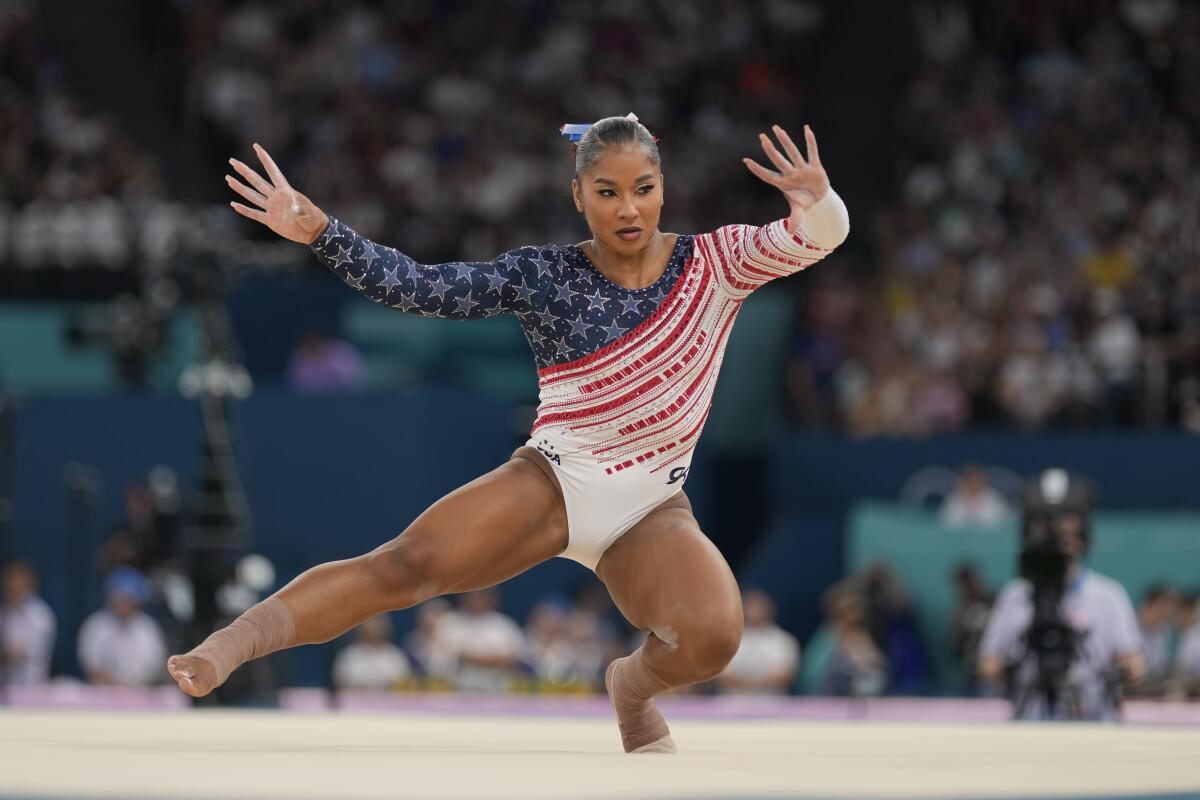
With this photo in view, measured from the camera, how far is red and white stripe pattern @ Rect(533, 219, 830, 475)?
5555 mm

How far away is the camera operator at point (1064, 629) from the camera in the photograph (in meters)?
8.41

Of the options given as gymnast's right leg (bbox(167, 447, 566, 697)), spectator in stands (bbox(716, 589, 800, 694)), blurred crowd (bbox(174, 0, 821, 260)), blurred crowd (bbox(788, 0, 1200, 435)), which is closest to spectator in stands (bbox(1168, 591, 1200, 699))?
blurred crowd (bbox(788, 0, 1200, 435))

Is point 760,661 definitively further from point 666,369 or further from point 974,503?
point 666,369

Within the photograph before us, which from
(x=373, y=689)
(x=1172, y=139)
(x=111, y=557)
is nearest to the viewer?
(x=373, y=689)

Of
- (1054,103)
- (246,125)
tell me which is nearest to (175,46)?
(246,125)

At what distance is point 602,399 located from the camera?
5566mm

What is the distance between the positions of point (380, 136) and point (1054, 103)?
18.6 ft

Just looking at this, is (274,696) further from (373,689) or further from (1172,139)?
(1172,139)

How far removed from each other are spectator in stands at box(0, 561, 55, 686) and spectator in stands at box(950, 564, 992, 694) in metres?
5.66

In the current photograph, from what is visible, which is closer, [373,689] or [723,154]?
[373,689]

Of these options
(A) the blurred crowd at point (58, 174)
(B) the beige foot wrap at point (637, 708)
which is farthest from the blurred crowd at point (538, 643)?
(B) the beige foot wrap at point (637, 708)

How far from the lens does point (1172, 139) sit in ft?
52.0

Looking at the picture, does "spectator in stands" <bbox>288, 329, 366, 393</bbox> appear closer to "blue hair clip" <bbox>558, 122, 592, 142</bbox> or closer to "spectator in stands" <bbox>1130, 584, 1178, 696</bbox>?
"spectator in stands" <bbox>1130, 584, 1178, 696</bbox>

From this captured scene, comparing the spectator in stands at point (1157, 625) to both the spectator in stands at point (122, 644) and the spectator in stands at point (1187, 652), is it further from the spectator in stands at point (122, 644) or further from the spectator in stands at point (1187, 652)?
the spectator in stands at point (122, 644)
